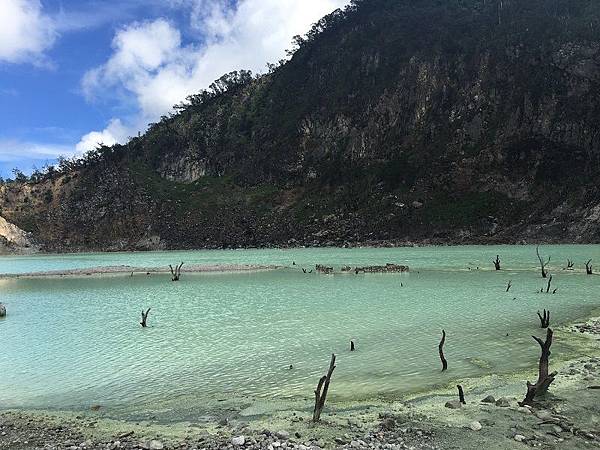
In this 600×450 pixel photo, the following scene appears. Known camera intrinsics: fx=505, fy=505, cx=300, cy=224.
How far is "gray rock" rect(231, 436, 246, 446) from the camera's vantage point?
37.7ft

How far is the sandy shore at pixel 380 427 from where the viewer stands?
1144 cm

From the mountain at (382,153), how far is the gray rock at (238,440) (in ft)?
319

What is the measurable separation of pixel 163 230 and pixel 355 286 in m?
115

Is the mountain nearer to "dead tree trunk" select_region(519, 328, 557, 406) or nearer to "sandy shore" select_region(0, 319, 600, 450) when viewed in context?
"dead tree trunk" select_region(519, 328, 557, 406)

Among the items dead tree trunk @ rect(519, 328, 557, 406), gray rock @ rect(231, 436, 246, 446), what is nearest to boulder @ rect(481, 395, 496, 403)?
dead tree trunk @ rect(519, 328, 557, 406)

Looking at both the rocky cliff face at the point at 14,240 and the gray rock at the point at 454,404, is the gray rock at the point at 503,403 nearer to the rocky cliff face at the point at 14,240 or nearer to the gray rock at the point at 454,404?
the gray rock at the point at 454,404

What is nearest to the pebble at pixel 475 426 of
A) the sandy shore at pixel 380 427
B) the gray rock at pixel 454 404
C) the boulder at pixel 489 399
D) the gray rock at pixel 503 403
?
the sandy shore at pixel 380 427

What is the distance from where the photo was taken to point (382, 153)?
14000cm

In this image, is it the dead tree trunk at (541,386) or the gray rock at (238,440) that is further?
the dead tree trunk at (541,386)

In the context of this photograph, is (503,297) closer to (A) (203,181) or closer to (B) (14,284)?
(B) (14,284)

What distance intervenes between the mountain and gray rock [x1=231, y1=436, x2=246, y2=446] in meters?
97.4

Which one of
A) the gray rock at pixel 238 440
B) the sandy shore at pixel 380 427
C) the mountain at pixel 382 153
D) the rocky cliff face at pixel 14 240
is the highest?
the mountain at pixel 382 153

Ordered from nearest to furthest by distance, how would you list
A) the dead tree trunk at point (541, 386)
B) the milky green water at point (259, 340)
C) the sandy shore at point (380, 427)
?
the sandy shore at point (380, 427), the dead tree trunk at point (541, 386), the milky green water at point (259, 340)

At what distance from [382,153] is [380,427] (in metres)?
132
